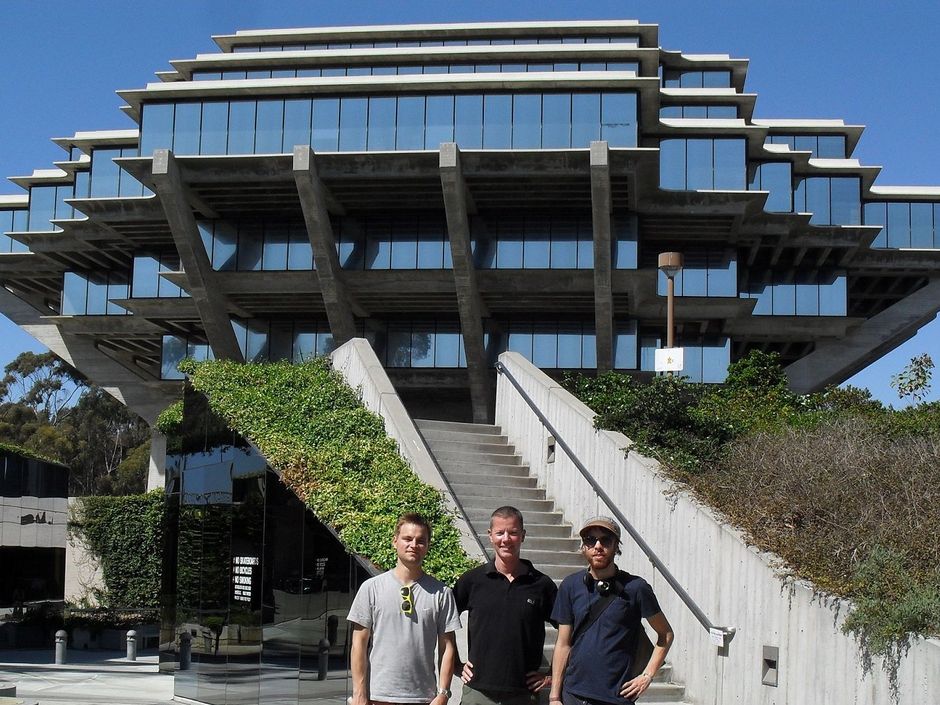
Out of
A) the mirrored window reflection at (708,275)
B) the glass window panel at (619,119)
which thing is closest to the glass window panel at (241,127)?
the glass window panel at (619,119)

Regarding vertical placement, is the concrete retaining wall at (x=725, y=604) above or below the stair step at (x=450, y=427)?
below

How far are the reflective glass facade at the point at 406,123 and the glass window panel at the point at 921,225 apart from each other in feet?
55.9

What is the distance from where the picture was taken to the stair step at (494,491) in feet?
47.7

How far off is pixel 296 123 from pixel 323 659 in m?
27.4

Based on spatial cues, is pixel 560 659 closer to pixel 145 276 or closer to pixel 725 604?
pixel 725 604

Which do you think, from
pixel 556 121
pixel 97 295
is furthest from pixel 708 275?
pixel 97 295

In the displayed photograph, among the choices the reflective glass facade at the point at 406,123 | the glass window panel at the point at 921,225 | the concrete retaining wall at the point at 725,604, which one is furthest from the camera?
the glass window panel at the point at 921,225

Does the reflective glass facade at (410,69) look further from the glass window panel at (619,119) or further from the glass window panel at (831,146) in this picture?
the glass window panel at (831,146)

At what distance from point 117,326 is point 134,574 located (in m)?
9.83

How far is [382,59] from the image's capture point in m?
43.2

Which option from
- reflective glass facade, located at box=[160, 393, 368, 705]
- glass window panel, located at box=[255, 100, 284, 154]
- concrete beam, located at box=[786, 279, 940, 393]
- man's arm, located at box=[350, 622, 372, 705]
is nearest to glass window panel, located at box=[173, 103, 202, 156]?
glass window panel, located at box=[255, 100, 284, 154]

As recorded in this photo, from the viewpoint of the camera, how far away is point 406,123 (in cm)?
3728

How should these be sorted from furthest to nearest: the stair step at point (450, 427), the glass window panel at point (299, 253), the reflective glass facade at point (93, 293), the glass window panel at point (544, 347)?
1. the reflective glass facade at point (93, 293)
2. the glass window panel at point (544, 347)
3. the glass window panel at point (299, 253)
4. the stair step at point (450, 427)

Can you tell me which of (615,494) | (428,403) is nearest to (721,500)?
(615,494)
